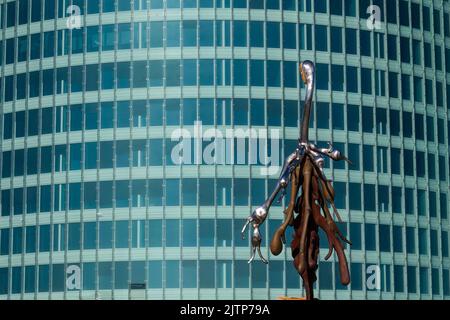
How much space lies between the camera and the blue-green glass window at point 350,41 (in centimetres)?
11569

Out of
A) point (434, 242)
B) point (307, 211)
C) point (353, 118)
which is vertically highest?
point (353, 118)

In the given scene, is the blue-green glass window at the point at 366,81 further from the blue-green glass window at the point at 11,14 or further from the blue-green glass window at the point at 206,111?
the blue-green glass window at the point at 11,14

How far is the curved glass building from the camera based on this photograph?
357 feet

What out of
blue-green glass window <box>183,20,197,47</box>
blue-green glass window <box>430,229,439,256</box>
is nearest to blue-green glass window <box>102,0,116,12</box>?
blue-green glass window <box>183,20,197,47</box>

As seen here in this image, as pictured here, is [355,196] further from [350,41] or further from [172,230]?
[172,230]

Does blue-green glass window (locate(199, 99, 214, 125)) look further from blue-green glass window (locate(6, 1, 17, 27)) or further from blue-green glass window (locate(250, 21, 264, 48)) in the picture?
blue-green glass window (locate(6, 1, 17, 27))

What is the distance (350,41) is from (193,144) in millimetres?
18898

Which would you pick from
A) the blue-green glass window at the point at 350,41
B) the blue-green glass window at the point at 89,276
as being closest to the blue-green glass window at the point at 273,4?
the blue-green glass window at the point at 350,41

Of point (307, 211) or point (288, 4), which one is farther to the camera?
point (288, 4)

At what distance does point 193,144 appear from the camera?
110 metres

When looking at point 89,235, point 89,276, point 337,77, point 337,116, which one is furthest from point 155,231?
point 337,77

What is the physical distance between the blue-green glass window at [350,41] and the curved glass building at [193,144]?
14 cm

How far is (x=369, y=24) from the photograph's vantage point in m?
117

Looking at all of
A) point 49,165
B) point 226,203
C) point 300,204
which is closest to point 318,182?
point 300,204
